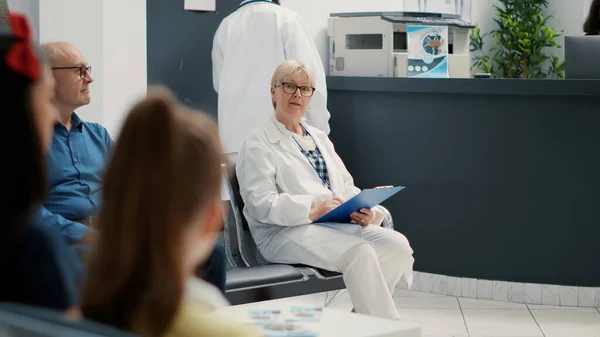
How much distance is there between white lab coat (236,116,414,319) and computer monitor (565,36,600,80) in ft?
5.51

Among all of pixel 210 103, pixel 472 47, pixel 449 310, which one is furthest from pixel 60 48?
pixel 472 47

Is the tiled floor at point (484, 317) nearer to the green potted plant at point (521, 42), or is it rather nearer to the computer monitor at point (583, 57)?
the computer monitor at point (583, 57)

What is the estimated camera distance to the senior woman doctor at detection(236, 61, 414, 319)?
331 cm

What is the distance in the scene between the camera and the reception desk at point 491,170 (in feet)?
15.0

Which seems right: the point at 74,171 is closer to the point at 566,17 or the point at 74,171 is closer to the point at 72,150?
the point at 72,150

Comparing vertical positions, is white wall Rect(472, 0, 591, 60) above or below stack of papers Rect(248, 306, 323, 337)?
above

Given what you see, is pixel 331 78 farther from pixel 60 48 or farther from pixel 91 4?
pixel 60 48

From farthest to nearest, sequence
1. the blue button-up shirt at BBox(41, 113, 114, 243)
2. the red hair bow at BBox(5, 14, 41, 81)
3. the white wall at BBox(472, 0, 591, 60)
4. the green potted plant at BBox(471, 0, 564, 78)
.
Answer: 1. the white wall at BBox(472, 0, 591, 60)
2. the green potted plant at BBox(471, 0, 564, 78)
3. the blue button-up shirt at BBox(41, 113, 114, 243)
4. the red hair bow at BBox(5, 14, 41, 81)

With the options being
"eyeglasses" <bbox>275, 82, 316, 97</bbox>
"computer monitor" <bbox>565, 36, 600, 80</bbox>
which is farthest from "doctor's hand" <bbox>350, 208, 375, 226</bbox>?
"computer monitor" <bbox>565, 36, 600, 80</bbox>

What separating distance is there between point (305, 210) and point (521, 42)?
536 centimetres

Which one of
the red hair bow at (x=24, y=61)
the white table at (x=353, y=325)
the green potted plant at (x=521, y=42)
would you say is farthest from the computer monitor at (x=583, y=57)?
the red hair bow at (x=24, y=61)

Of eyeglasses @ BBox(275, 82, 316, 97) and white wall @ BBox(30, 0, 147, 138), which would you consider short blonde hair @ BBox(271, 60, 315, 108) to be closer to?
eyeglasses @ BBox(275, 82, 316, 97)

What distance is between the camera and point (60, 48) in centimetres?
316

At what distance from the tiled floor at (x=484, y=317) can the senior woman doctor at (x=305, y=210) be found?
73 centimetres
